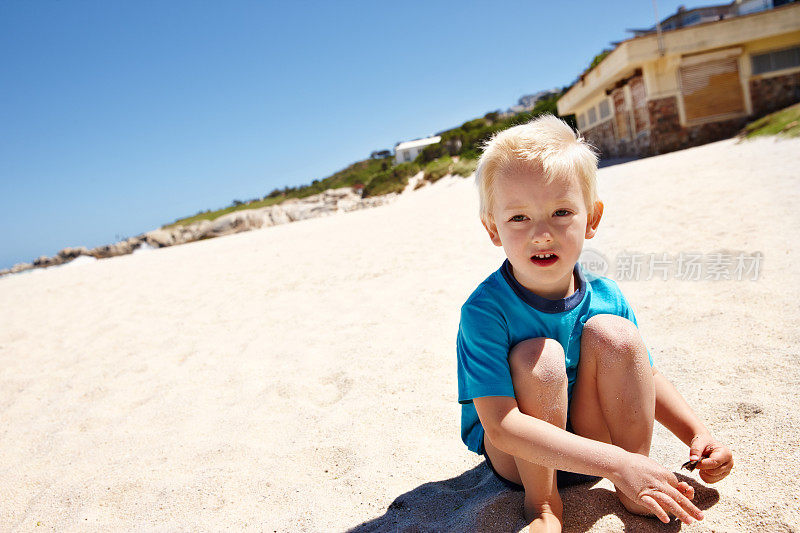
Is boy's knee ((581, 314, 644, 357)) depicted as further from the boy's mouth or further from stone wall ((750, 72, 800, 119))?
stone wall ((750, 72, 800, 119))

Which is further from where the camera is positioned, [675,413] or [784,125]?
[784,125]

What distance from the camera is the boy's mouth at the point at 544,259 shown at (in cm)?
136

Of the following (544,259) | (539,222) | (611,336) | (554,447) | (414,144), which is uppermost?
(414,144)

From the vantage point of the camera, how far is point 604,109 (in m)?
16.0

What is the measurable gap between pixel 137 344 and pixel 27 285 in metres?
5.06

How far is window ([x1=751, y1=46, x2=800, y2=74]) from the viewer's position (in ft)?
41.0

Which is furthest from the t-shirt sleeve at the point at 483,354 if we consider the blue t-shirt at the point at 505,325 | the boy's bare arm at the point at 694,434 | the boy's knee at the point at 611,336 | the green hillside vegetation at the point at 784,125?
the green hillside vegetation at the point at 784,125

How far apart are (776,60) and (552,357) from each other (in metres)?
15.7

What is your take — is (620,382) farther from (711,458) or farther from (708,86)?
(708,86)

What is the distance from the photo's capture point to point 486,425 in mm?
1304

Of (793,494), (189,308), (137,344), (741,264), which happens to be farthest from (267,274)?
(793,494)

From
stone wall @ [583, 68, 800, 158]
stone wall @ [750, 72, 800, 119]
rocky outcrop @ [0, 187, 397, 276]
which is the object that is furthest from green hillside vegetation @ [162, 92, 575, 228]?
stone wall @ [750, 72, 800, 119]

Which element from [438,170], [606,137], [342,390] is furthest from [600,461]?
[438,170]

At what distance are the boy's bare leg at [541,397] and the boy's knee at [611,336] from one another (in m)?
0.12
